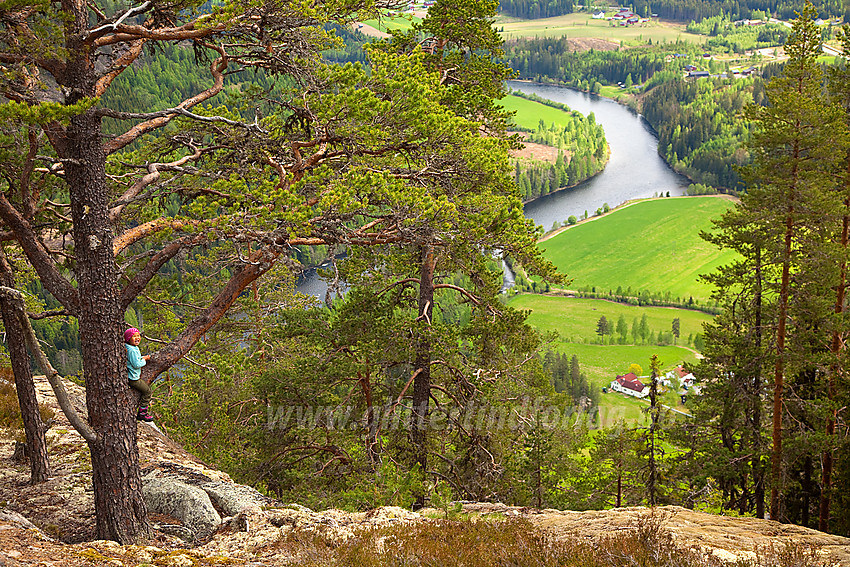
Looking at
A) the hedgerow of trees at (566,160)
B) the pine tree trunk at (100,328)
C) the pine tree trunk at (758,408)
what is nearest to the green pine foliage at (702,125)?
the hedgerow of trees at (566,160)

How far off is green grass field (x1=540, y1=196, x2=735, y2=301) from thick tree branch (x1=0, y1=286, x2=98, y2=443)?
360 feet

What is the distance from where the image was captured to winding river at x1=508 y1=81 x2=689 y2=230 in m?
128

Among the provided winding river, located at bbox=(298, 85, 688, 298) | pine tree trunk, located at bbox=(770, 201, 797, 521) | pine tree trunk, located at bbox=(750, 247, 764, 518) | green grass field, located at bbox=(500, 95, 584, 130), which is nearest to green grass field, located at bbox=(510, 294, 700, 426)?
winding river, located at bbox=(298, 85, 688, 298)

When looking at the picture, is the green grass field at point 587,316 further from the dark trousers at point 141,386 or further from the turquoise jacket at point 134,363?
the turquoise jacket at point 134,363

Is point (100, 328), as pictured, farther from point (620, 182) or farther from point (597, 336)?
point (620, 182)

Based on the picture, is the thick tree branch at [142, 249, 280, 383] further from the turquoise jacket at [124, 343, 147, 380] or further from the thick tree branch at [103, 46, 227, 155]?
the thick tree branch at [103, 46, 227, 155]

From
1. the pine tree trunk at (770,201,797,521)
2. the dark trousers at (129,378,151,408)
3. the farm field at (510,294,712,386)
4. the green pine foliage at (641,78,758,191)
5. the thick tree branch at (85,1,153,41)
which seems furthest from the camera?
the green pine foliage at (641,78,758,191)

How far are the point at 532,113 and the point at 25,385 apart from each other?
17671cm

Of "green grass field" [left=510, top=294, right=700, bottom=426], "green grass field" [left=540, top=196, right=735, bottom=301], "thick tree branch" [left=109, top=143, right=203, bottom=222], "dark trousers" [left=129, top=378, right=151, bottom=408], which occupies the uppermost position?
"thick tree branch" [left=109, top=143, right=203, bottom=222]

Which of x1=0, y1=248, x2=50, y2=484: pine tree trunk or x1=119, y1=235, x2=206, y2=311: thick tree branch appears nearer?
x1=119, y1=235, x2=206, y2=311: thick tree branch

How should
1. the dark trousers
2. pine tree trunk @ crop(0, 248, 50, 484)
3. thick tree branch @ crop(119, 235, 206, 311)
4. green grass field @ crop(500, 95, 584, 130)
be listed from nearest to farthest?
thick tree branch @ crop(119, 235, 206, 311) < the dark trousers < pine tree trunk @ crop(0, 248, 50, 484) < green grass field @ crop(500, 95, 584, 130)

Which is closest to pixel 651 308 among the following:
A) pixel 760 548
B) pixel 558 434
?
pixel 558 434

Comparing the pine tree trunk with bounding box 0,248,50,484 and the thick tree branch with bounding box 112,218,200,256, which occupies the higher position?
the thick tree branch with bounding box 112,218,200,256

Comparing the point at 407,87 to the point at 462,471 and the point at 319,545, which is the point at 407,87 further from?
the point at 462,471
